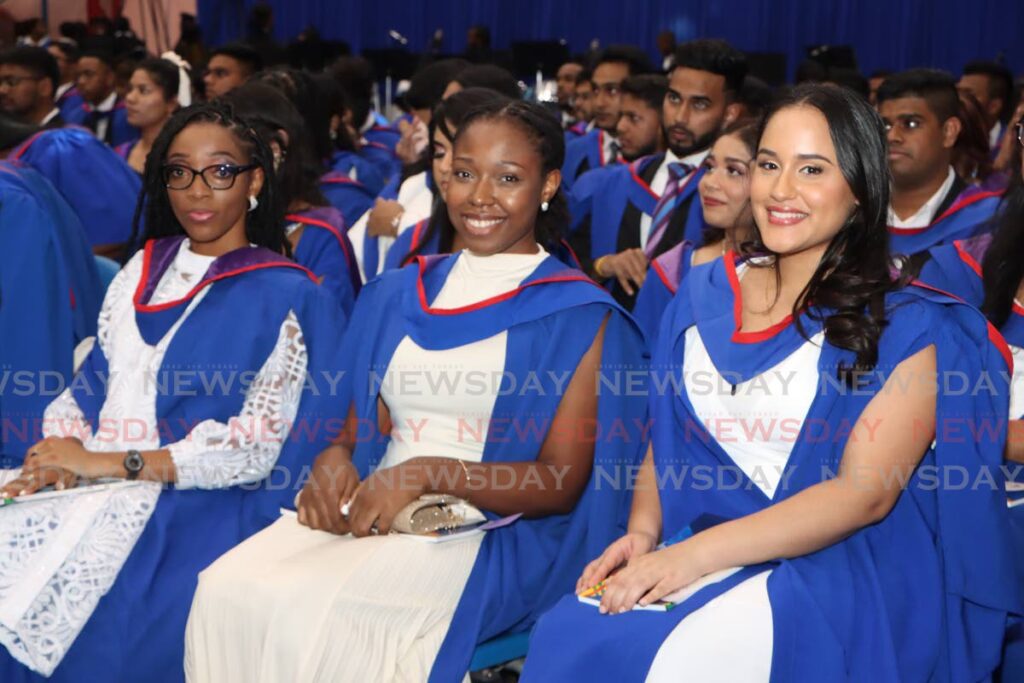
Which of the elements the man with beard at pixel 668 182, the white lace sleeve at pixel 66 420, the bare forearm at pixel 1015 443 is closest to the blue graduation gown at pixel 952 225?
the man with beard at pixel 668 182

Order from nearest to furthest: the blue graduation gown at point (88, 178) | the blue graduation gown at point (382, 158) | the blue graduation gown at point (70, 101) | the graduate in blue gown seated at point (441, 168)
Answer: the graduate in blue gown seated at point (441, 168) < the blue graduation gown at point (88, 178) < the blue graduation gown at point (382, 158) < the blue graduation gown at point (70, 101)

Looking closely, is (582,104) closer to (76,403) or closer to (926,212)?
(926,212)

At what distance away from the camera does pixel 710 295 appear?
2.47 m

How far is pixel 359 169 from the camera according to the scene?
5.77 meters

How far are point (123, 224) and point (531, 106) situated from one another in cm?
281

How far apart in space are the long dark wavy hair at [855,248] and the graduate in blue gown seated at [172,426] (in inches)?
48.0

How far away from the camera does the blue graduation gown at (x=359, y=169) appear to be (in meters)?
5.73

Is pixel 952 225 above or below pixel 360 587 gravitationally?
above

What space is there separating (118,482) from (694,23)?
12640 millimetres

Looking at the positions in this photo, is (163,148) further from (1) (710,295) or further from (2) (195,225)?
(1) (710,295)

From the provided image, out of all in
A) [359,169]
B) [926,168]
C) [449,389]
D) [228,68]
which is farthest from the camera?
[228,68]

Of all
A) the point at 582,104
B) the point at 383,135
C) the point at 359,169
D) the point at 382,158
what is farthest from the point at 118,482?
the point at 582,104

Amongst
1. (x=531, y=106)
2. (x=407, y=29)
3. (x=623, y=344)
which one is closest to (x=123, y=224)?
(x=531, y=106)

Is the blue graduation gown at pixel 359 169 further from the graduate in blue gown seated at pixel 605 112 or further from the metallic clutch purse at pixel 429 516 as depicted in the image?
the metallic clutch purse at pixel 429 516
